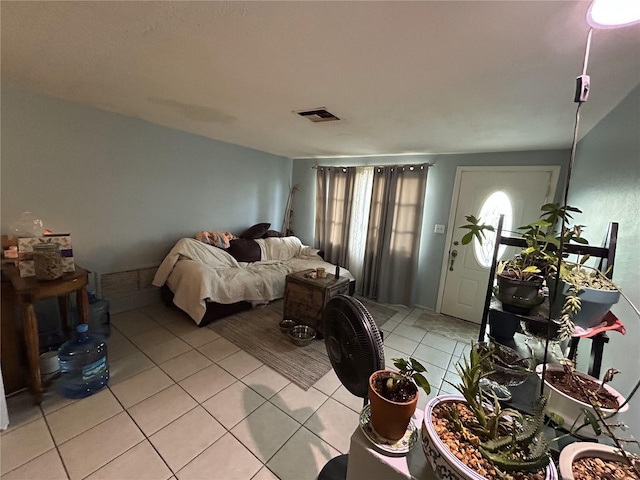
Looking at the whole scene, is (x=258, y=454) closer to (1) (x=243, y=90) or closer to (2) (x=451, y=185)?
(1) (x=243, y=90)

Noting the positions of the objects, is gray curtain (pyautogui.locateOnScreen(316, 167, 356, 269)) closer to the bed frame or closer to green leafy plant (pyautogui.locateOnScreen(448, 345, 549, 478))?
the bed frame

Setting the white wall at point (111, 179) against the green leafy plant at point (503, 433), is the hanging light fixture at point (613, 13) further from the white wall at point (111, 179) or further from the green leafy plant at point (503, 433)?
the white wall at point (111, 179)

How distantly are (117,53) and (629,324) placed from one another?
112 inches

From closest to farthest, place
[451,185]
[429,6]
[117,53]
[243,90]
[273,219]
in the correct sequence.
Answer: [429,6] < [117,53] < [243,90] < [451,185] < [273,219]

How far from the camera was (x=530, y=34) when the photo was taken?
3.43ft

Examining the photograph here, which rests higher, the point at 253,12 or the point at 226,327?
the point at 253,12

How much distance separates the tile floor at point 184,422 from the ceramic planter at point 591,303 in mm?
1428

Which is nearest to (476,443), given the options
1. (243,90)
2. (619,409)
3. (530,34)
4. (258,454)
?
(619,409)

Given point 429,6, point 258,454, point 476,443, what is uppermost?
point 429,6

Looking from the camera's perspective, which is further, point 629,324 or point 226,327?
point 226,327

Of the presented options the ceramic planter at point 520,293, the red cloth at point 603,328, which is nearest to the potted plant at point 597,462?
the red cloth at point 603,328

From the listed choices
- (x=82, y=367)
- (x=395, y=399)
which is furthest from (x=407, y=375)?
(x=82, y=367)

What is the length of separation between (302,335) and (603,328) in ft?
7.37

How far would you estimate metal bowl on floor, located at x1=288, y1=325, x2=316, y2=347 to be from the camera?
258 cm
